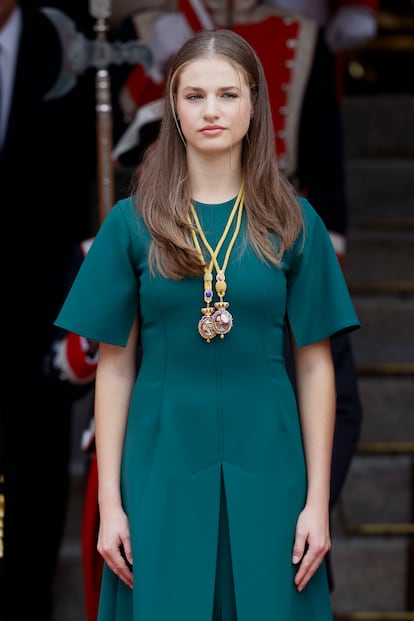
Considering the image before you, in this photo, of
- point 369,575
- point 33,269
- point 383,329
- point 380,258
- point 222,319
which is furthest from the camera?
point 380,258

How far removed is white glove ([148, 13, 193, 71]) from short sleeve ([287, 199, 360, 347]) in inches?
51.8

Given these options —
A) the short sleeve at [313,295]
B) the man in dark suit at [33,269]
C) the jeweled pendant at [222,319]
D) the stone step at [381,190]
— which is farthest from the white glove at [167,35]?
the stone step at [381,190]

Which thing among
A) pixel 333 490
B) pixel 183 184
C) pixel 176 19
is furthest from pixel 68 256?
pixel 183 184

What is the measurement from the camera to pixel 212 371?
2102 millimetres

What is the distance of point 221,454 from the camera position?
209 cm

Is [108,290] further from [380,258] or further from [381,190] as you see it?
[381,190]

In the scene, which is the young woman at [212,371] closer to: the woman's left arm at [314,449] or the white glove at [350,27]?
the woman's left arm at [314,449]

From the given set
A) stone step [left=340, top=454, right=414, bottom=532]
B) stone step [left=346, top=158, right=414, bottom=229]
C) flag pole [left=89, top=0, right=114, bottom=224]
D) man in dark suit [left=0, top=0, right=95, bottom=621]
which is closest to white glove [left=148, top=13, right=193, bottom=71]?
man in dark suit [left=0, top=0, right=95, bottom=621]

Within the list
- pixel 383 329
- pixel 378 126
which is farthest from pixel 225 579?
pixel 378 126

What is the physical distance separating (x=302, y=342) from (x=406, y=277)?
2847 mm

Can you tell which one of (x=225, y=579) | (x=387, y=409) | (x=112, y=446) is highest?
(x=387, y=409)

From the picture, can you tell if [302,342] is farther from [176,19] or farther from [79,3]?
[79,3]

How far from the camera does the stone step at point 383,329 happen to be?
183 inches

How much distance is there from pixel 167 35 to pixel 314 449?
1640 mm
